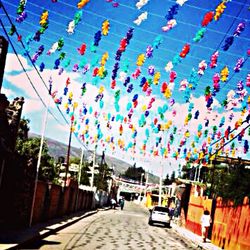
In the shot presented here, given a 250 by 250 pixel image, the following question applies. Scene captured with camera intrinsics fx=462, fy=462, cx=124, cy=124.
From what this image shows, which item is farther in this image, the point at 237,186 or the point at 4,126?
the point at 237,186

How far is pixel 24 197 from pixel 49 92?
533 centimetres

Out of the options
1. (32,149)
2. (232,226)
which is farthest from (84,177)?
(232,226)

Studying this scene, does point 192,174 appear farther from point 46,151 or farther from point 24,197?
point 24,197

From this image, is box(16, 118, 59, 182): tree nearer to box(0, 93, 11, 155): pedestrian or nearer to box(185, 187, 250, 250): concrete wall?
box(185, 187, 250, 250): concrete wall

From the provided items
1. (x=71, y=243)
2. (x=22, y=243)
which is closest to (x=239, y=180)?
(x=71, y=243)

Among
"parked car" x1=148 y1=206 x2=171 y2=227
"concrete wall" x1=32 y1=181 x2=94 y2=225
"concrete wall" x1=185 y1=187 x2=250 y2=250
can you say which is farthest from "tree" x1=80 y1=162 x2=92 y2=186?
"concrete wall" x1=185 y1=187 x2=250 y2=250

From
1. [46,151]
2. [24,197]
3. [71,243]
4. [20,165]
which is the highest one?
[46,151]

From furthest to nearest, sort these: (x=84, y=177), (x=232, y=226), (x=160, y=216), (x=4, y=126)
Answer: (x=84, y=177) < (x=160, y=216) < (x=232, y=226) < (x=4, y=126)

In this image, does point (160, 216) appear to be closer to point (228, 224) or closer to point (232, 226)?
point (228, 224)

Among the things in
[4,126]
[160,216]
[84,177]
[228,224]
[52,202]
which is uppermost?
[84,177]

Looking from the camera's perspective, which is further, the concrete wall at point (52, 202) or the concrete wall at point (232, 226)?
the concrete wall at point (52, 202)

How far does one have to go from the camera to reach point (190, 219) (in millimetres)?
37500

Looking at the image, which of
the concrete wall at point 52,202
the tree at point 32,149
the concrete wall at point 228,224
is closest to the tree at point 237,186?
the concrete wall at point 228,224

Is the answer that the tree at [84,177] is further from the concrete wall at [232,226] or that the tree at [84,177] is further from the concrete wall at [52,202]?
the concrete wall at [232,226]
